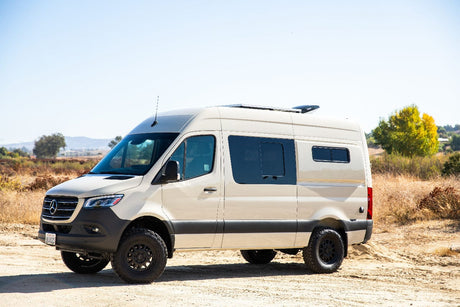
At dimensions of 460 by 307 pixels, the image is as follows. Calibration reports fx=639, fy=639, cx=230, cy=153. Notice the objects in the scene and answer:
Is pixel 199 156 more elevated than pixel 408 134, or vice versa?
pixel 408 134

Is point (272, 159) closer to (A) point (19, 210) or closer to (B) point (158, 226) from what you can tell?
(B) point (158, 226)

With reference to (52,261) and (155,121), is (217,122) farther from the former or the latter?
(52,261)

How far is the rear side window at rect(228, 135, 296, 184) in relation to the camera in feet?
33.9

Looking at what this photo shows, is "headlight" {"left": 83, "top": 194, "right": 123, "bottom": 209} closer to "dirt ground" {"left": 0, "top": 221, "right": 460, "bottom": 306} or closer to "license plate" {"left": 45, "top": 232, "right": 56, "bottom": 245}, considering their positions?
"license plate" {"left": 45, "top": 232, "right": 56, "bottom": 245}

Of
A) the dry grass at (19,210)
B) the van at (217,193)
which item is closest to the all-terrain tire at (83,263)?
the van at (217,193)

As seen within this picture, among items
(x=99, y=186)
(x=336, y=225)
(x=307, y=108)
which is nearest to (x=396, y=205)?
(x=336, y=225)

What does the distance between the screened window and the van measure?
15mm

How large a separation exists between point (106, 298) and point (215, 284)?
210 cm

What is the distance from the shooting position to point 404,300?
8781 millimetres

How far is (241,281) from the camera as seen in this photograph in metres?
10.2

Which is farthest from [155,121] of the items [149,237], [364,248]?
[364,248]

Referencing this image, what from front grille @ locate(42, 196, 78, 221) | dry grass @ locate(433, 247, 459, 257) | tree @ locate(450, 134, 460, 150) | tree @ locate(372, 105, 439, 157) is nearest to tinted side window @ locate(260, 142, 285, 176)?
front grille @ locate(42, 196, 78, 221)

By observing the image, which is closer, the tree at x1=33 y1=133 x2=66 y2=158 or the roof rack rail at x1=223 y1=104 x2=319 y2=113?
the roof rack rail at x1=223 y1=104 x2=319 y2=113

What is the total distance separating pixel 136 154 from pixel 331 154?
3795mm
